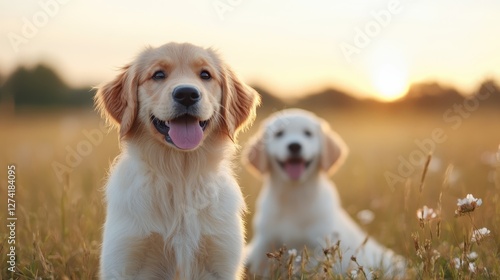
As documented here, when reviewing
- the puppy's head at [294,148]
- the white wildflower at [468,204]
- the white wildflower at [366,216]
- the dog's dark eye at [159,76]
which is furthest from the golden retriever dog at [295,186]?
the white wildflower at [468,204]

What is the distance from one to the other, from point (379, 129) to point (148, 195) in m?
17.6

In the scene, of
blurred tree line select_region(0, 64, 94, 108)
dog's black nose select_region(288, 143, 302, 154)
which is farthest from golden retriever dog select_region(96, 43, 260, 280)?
blurred tree line select_region(0, 64, 94, 108)

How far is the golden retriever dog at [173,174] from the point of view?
10.4 ft

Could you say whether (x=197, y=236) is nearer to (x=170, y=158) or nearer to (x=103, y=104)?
(x=170, y=158)

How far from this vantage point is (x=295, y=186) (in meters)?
5.61

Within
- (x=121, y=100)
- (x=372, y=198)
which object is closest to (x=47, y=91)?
(x=372, y=198)

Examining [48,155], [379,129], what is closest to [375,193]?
[48,155]

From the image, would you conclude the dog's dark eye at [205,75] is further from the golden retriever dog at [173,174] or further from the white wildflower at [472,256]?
the white wildflower at [472,256]

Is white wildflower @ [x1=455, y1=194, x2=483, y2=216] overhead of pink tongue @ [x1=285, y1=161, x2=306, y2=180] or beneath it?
overhead

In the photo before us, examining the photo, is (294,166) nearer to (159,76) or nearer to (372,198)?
(372,198)

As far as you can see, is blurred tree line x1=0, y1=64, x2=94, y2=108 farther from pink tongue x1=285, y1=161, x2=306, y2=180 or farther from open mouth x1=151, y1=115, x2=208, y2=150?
open mouth x1=151, y1=115, x2=208, y2=150

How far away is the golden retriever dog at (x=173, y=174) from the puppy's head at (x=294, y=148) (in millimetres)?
1968

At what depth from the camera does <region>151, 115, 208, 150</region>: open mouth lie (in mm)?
3199

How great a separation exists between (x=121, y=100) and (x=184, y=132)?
1.76ft
